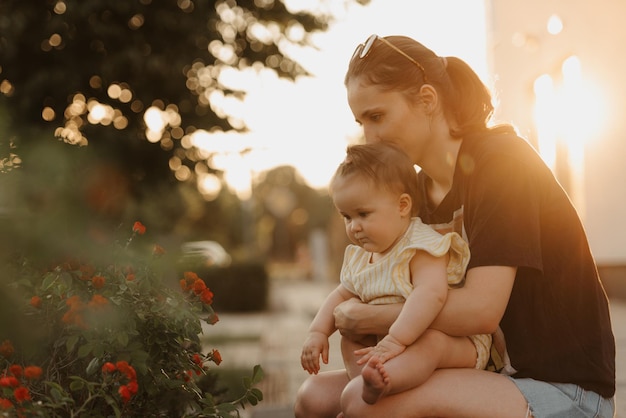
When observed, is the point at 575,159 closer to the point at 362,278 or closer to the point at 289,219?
the point at 362,278

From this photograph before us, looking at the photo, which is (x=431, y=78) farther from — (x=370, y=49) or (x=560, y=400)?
(x=560, y=400)

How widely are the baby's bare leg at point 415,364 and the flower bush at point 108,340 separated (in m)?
0.61

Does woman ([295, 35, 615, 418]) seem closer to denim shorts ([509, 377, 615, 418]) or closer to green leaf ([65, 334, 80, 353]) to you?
denim shorts ([509, 377, 615, 418])

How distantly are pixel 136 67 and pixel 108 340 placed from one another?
10.8ft

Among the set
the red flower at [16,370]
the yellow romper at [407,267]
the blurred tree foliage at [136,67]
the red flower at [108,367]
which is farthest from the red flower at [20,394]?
the blurred tree foliage at [136,67]

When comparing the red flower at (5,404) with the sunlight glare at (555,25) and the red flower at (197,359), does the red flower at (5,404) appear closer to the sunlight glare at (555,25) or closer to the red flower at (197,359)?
the red flower at (197,359)

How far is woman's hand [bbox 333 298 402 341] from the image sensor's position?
2078 millimetres

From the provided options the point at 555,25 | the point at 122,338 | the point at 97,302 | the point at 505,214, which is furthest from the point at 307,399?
the point at 555,25

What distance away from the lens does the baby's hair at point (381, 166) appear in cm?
212

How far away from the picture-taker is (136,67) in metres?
5.11

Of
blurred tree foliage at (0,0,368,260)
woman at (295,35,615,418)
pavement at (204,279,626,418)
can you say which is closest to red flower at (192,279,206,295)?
woman at (295,35,615,418)

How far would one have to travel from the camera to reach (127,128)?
5461mm

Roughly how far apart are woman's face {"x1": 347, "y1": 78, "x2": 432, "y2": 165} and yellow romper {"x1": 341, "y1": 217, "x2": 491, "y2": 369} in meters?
0.24

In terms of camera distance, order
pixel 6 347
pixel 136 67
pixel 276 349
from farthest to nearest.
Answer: pixel 276 349 < pixel 136 67 < pixel 6 347
